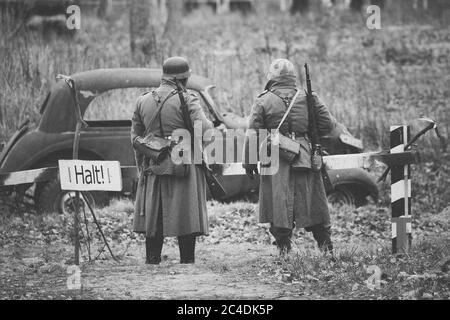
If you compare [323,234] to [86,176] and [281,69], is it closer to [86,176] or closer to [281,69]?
[281,69]

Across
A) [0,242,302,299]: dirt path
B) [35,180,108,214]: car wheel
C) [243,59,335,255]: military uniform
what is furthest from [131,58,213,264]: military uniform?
[35,180,108,214]: car wheel

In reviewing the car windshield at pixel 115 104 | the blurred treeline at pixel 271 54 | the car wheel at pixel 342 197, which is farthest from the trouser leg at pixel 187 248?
the blurred treeline at pixel 271 54

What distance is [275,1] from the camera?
35.3 m

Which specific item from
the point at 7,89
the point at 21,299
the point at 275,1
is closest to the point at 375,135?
the point at 7,89

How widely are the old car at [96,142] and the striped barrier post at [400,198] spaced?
270 centimetres

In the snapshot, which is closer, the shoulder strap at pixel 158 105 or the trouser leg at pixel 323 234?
the shoulder strap at pixel 158 105

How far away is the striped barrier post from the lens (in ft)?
31.0

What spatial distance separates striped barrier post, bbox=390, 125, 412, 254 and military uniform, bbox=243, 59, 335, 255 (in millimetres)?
667

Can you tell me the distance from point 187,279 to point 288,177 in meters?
1.73

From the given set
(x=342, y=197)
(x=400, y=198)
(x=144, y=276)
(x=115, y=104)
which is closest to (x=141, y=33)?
(x=115, y=104)

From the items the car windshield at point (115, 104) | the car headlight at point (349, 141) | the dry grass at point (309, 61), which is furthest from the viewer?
the dry grass at point (309, 61)

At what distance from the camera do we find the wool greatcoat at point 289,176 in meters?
9.47

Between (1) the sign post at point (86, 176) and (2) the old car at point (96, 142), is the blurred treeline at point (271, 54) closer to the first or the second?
(2) the old car at point (96, 142)

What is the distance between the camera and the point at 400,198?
31.2ft
